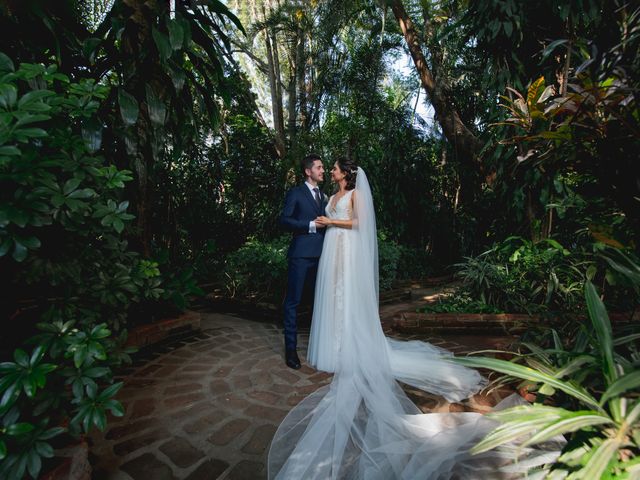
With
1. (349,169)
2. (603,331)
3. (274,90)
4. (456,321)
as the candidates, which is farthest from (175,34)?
(274,90)

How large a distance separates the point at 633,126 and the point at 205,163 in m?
6.82

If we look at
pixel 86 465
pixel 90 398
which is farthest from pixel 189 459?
pixel 90 398

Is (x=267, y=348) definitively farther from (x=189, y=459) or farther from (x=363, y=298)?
(x=189, y=459)

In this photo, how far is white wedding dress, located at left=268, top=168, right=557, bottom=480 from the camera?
1574 millimetres

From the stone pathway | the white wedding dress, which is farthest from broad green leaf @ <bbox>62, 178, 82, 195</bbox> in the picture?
the stone pathway

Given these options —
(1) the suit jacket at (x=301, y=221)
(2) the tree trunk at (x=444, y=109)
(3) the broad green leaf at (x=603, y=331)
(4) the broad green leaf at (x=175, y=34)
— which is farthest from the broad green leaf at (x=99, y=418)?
(2) the tree trunk at (x=444, y=109)

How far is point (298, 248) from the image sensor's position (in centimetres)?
322

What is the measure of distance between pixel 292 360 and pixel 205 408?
89 centimetres

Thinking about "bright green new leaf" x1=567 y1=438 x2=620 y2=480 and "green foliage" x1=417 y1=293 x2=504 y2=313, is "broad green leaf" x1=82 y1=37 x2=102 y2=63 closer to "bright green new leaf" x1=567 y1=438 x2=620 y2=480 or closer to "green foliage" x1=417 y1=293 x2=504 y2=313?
"bright green new leaf" x1=567 y1=438 x2=620 y2=480

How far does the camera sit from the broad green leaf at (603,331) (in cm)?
115

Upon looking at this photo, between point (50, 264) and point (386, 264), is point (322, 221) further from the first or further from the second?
point (386, 264)

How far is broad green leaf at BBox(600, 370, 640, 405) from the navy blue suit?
2353 millimetres

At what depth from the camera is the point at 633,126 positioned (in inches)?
51.9

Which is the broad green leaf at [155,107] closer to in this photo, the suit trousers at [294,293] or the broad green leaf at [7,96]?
the suit trousers at [294,293]
